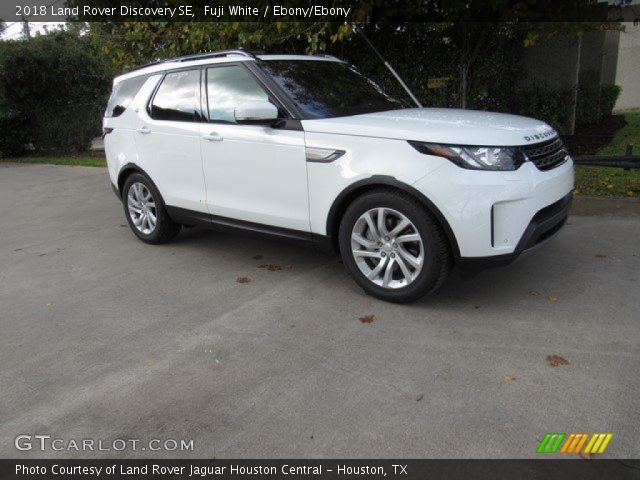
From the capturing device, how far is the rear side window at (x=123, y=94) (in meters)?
5.91

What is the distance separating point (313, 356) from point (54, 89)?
16.5 metres

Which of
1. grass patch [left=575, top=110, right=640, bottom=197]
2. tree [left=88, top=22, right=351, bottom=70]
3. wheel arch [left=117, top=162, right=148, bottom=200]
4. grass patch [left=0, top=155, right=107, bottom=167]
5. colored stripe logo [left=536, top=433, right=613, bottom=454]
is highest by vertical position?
tree [left=88, top=22, right=351, bottom=70]

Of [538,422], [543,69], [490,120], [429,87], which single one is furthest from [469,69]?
[538,422]

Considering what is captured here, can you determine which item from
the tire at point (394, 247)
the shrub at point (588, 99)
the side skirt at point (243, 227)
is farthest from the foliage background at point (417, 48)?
the tire at point (394, 247)

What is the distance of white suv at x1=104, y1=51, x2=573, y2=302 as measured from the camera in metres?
3.72

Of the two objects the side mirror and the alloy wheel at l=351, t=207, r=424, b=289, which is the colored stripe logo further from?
the side mirror

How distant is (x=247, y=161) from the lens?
4703 mm

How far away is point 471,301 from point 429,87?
19.5 ft

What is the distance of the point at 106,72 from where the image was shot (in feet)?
54.6

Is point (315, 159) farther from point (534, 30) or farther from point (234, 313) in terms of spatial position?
point (534, 30)

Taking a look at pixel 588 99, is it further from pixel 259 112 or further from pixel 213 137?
pixel 259 112
